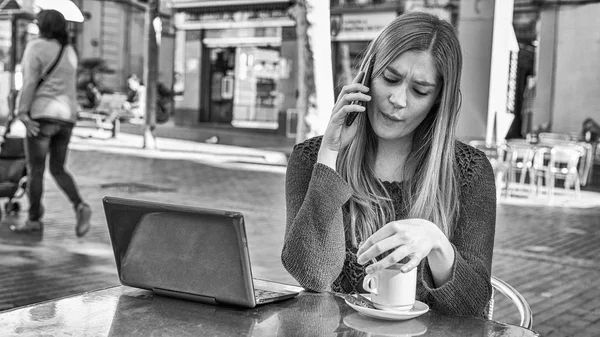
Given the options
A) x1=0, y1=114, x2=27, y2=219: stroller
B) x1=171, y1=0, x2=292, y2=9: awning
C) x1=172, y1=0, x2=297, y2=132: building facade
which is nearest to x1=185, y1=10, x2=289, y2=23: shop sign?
x1=172, y1=0, x2=297, y2=132: building facade

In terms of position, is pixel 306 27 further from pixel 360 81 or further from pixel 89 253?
pixel 360 81

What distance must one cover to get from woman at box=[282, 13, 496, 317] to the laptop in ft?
1.27

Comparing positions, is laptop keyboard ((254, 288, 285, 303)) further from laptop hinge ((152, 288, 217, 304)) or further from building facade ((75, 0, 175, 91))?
building facade ((75, 0, 175, 91))

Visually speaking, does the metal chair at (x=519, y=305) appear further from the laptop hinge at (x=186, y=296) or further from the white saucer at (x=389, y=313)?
the laptop hinge at (x=186, y=296)

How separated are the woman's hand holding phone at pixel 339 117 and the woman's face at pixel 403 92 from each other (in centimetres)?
6

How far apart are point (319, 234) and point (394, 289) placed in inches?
21.2

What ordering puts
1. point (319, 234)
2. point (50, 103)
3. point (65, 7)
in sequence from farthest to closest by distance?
point (65, 7) < point (50, 103) < point (319, 234)

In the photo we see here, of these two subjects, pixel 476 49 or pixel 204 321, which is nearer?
pixel 204 321

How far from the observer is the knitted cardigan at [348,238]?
231 centimetres

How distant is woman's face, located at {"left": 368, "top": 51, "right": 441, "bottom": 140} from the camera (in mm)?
2553

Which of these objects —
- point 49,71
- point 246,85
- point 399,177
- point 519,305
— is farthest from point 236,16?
point 519,305

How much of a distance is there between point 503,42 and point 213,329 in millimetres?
9064

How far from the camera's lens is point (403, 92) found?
2.55 meters

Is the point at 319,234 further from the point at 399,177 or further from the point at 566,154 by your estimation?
the point at 566,154
